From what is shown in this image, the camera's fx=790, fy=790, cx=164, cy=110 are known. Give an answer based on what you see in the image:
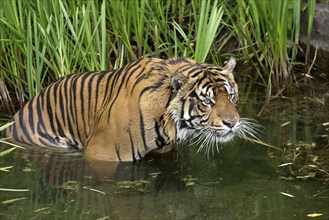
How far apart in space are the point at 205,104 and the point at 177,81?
0.66ft

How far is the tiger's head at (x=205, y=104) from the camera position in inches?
170

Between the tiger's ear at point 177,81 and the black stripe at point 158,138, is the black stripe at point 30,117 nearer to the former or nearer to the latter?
the black stripe at point 158,138

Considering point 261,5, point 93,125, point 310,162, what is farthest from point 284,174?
point 261,5

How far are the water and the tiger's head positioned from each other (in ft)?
0.80

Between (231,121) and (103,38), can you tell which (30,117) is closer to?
(103,38)

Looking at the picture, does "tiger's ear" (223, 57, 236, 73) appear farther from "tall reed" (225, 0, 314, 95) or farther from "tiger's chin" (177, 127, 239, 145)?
"tall reed" (225, 0, 314, 95)

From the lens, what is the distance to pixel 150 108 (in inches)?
175

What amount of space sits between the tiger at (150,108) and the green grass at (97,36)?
1.14ft

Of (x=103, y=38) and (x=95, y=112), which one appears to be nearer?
(x=95, y=112)

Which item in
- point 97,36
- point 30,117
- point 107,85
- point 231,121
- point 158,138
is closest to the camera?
point 231,121

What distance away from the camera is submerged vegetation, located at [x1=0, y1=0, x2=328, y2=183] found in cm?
513

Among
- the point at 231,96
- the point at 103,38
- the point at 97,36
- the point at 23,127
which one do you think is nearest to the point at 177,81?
the point at 231,96

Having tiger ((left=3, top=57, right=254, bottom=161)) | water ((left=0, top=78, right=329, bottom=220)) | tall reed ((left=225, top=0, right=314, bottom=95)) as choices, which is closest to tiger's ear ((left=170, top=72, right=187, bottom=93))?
tiger ((left=3, top=57, right=254, bottom=161))

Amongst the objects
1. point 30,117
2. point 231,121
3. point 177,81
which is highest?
point 177,81
